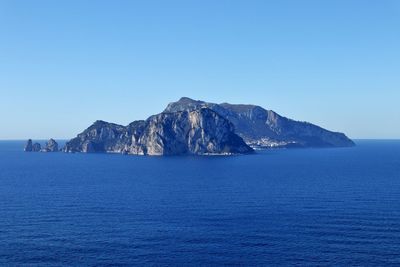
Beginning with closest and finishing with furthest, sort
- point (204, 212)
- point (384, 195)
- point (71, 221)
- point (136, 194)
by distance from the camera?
point (71, 221) < point (204, 212) < point (384, 195) < point (136, 194)

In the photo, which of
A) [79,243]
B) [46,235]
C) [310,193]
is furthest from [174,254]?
[310,193]

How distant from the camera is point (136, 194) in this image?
185125mm

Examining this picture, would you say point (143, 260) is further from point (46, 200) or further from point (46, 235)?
point (46, 200)

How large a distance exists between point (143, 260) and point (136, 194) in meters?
89.2

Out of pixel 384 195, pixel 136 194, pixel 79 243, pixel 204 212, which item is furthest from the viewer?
pixel 136 194

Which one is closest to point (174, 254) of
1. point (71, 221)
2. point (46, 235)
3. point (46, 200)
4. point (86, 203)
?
Result: point (46, 235)

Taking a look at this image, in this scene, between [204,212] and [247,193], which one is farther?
[247,193]

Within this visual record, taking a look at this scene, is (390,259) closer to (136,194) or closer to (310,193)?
(310,193)

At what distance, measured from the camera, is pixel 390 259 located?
96312mm

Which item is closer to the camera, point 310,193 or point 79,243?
point 79,243

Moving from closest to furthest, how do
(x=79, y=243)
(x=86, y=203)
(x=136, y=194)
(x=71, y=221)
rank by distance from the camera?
1. (x=79, y=243)
2. (x=71, y=221)
3. (x=86, y=203)
4. (x=136, y=194)

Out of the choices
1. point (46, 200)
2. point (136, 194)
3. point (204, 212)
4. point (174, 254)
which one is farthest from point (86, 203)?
point (174, 254)

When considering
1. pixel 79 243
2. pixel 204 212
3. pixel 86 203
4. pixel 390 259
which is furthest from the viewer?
pixel 86 203

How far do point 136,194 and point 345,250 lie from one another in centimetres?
10094
